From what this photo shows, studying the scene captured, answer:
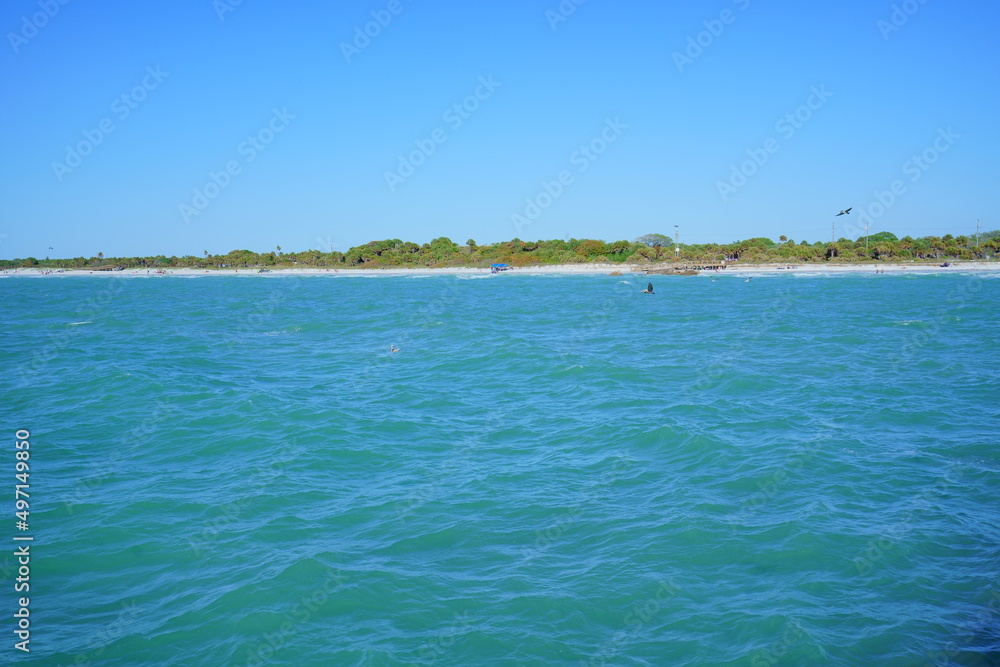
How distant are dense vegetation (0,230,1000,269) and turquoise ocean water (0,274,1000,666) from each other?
11087cm

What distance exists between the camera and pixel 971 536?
966cm

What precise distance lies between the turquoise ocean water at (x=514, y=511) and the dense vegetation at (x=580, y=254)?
364 ft

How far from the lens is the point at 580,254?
137 meters

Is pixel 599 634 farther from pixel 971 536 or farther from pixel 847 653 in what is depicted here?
pixel 971 536

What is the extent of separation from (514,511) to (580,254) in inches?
5076

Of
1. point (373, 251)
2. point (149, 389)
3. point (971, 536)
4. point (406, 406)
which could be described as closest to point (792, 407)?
point (971, 536)

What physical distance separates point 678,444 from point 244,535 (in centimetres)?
915

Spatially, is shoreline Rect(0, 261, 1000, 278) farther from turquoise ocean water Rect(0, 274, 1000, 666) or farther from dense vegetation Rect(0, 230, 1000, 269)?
turquoise ocean water Rect(0, 274, 1000, 666)

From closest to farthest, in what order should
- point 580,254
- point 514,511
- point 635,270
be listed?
point 514,511
point 635,270
point 580,254

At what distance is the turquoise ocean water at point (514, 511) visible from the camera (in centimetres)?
763

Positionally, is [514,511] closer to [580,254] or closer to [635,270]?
[635,270]

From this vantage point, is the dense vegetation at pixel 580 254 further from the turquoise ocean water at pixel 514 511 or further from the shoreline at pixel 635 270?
the turquoise ocean water at pixel 514 511

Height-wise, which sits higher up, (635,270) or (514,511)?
(635,270)

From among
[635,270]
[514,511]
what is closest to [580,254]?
[635,270]
